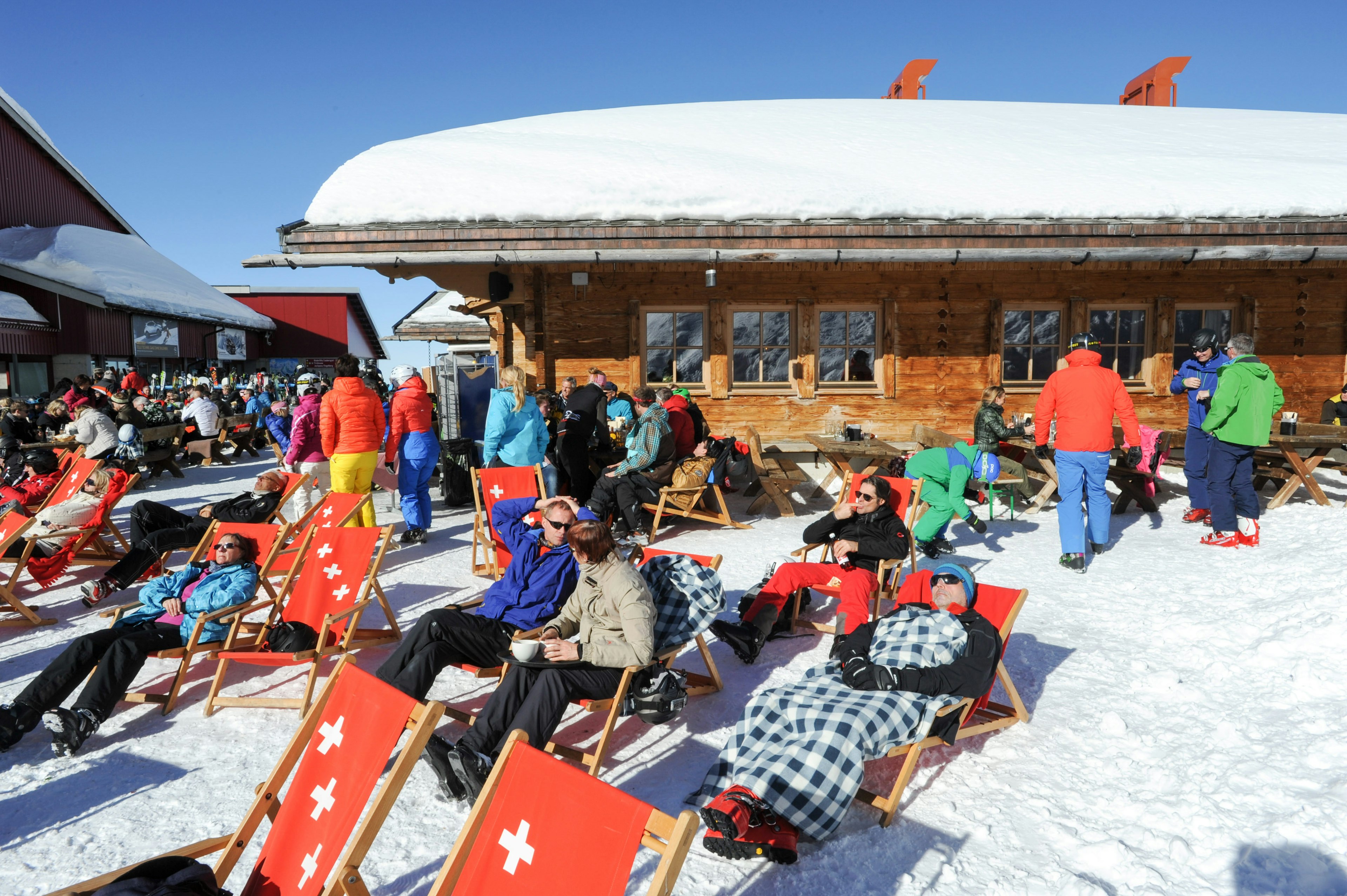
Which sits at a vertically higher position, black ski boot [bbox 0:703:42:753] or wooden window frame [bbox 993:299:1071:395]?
wooden window frame [bbox 993:299:1071:395]

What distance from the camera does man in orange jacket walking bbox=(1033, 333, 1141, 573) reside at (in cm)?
584

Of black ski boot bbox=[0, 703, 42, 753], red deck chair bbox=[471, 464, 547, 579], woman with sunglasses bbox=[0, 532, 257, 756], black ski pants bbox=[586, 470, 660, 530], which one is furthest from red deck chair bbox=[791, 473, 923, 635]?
black ski boot bbox=[0, 703, 42, 753]

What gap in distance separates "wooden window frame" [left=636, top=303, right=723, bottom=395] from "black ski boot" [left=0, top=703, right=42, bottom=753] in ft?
22.3

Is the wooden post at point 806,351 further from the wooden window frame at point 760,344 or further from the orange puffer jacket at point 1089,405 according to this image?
the orange puffer jacket at point 1089,405

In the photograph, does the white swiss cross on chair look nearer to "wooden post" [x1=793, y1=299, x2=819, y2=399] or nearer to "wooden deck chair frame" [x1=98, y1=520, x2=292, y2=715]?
"wooden deck chair frame" [x1=98, y1=520, x2=292, y2=715]

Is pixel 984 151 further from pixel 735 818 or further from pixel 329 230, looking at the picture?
pixel 735 818

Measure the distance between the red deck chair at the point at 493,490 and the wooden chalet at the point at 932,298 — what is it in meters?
3.36

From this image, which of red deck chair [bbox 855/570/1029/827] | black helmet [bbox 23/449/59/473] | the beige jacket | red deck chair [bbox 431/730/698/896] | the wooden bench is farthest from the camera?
the wooden bench

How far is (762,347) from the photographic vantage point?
379 inches

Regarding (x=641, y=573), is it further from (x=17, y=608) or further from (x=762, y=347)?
(x=762, y=347)

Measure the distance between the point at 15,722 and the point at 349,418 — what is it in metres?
3.09

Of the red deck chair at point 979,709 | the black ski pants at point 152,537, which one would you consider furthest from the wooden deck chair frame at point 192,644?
the red deck chair at point 979,709

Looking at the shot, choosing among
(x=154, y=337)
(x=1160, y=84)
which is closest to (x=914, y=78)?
(x=1160, y=84)

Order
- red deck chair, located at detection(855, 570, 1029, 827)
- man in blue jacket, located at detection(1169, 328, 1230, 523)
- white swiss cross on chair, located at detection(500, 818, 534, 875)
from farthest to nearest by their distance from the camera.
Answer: man in blue jacket, located at detection(1169, 328, 1230, 523) → red deck chair, located at detection(855, 570, 1029, 827) → white swiss cross on chair, located at detection(500, 818, 534, 875)
